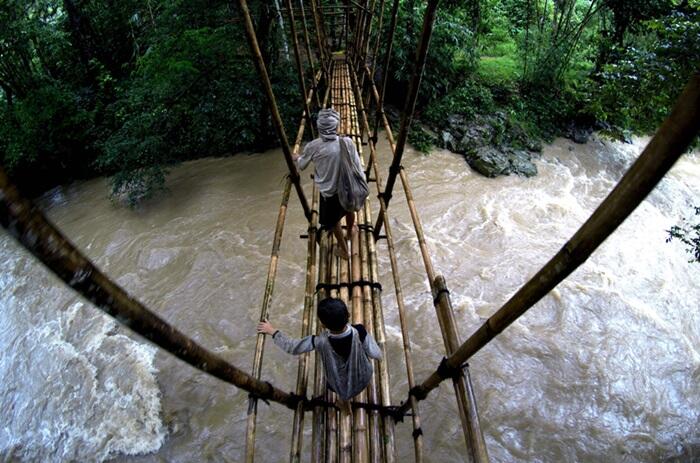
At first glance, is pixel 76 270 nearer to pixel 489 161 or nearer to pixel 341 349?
pixel 341 349

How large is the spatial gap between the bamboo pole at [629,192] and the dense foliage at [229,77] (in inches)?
157


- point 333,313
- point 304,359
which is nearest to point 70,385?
point 304,359

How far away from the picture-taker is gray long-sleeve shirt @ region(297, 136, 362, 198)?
213 centimetres

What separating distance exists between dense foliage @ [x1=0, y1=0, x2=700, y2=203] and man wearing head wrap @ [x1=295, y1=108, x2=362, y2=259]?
10.7ft

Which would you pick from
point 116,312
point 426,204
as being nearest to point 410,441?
point 116,312

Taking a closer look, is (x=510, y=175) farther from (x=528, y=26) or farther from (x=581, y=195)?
(x=528, y=26)

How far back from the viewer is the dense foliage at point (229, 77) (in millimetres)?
4746

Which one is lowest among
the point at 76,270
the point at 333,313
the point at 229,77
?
the point at 333,313

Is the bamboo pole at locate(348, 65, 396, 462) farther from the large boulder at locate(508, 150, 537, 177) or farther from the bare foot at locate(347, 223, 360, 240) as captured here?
the large boulder at locate(508, 150, 537, 177)

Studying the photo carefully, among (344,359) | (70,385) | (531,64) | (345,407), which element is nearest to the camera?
(344,359)

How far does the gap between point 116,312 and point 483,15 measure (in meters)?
9.17

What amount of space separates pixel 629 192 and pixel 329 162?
5.63ft

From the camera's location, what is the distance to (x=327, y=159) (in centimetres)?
215

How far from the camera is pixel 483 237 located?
4.74 metres
